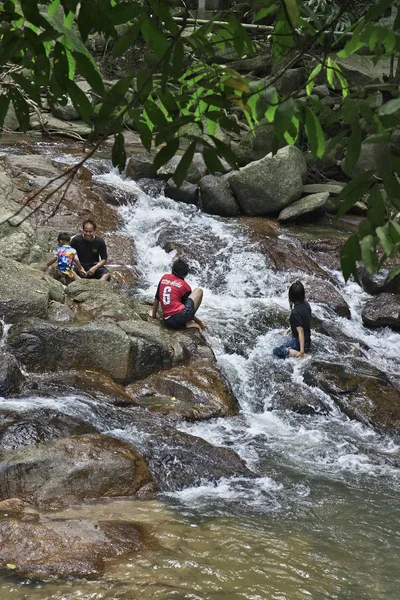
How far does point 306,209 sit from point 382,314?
11.7ft

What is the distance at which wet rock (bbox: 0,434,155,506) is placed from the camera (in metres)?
5.23

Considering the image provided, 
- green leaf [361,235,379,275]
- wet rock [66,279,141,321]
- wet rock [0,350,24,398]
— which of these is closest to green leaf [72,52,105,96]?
green leaf [361,235,379,275]

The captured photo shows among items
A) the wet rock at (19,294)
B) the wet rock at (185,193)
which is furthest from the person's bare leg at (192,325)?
the wet rock at (185,193)

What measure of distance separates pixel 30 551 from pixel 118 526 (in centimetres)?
68

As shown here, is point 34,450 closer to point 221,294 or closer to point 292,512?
point 292,512

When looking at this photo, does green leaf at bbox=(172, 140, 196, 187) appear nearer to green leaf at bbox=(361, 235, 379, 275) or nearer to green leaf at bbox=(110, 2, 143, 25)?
green leaf at bbox=(110, 2, 143, 25)

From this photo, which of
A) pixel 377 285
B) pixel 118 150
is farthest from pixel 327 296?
pixel 118 150

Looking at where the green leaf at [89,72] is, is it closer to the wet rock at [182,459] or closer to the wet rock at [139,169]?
the wet rock at [182,459]

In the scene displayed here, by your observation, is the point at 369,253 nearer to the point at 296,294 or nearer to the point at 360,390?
the point at 360,390

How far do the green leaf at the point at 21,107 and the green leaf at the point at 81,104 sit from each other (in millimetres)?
259

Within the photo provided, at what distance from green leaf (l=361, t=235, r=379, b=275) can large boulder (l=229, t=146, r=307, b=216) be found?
40.5 feet

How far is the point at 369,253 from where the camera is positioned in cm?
175

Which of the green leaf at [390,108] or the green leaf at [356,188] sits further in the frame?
the green leaf at [356,188]

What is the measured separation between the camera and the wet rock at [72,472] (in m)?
5.23
